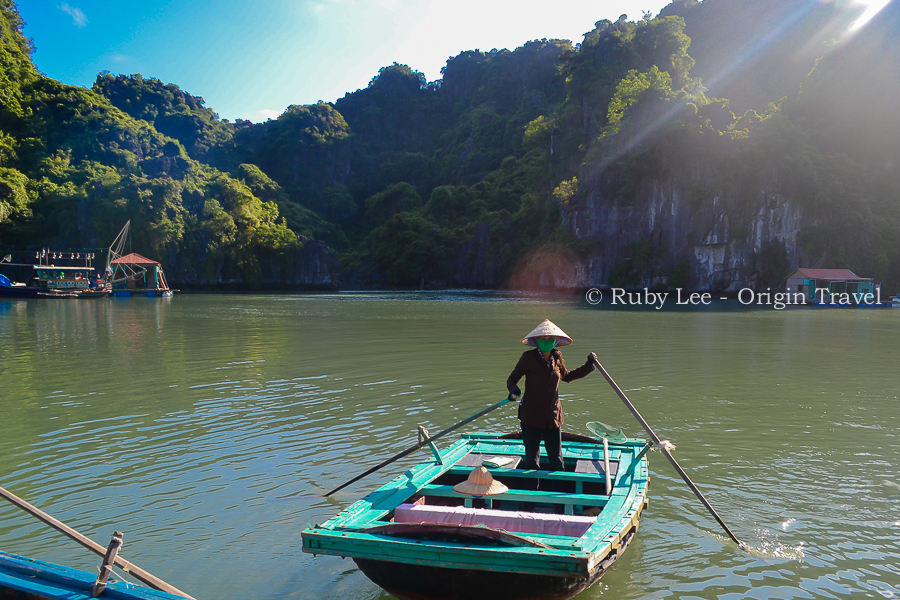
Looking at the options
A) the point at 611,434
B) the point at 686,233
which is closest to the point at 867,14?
the point at 686,233

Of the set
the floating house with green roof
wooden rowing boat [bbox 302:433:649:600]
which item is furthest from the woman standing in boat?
the floating house with green roof

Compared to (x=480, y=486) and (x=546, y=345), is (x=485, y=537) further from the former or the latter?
(x=546, y=345)

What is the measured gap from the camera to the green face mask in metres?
5.36

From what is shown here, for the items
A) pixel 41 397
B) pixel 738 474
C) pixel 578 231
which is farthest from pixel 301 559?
pixel 578 231

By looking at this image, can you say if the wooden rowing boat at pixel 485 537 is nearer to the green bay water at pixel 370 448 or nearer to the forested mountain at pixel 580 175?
the green bay water at pixel 370 448

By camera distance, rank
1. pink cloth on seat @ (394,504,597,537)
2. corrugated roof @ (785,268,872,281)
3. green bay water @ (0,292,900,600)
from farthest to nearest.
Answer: corrugated roof @ (785,268,872,281) → green bay water @ (0,292,900,600) → pink cloth on seat @ (394,504,597,537)

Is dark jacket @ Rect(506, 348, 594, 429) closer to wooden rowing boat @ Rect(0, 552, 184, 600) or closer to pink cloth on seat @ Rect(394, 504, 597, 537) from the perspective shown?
pink cloth on seat @ Rect(394, 504, 597, 537)

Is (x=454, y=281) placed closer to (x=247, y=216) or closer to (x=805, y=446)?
(x=247, y=216)

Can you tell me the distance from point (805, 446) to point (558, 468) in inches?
183

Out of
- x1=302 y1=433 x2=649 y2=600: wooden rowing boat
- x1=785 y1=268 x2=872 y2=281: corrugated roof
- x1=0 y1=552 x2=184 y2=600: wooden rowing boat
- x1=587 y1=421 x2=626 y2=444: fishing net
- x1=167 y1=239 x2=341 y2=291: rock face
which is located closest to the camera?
x1=0 y1=552 x2=184 y2=600: wooden rowing boat

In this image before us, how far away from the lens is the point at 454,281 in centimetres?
8944

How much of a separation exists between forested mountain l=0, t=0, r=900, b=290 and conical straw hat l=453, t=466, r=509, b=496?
190 feet

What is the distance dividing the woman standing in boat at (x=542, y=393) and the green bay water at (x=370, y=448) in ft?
3.80

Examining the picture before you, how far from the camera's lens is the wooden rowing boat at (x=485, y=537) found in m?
3.27
